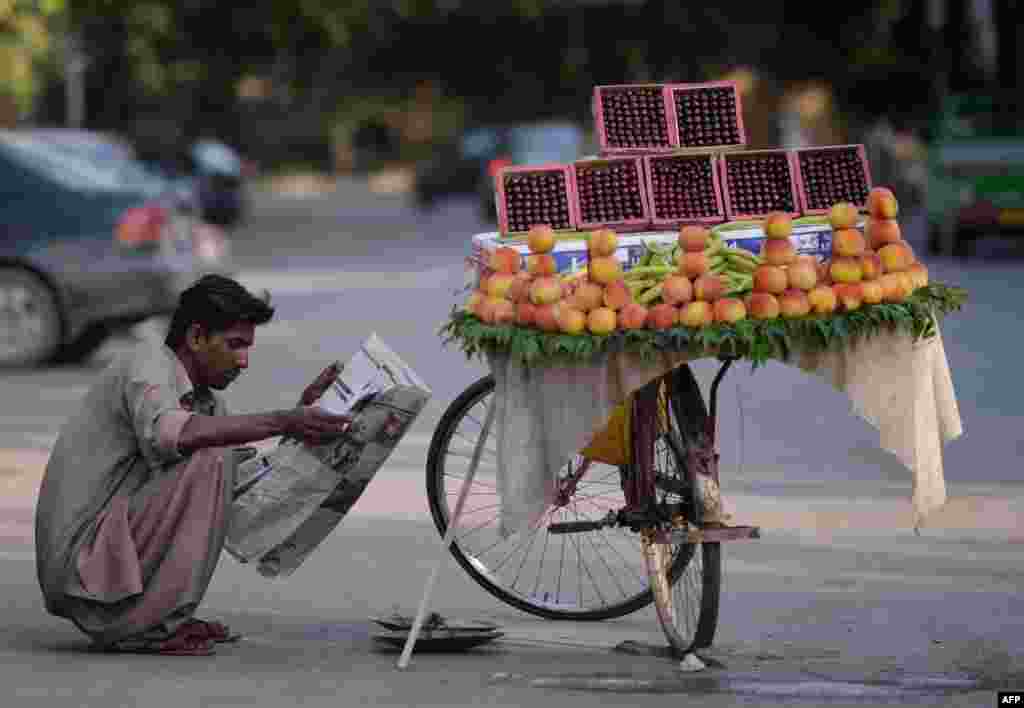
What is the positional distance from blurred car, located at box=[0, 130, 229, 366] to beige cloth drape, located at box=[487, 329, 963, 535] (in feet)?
29.8

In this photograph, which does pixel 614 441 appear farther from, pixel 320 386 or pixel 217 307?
pixel 217 307

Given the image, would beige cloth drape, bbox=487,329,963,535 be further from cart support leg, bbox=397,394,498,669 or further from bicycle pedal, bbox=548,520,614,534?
bicycle pedal, bbox=548,520,614,534

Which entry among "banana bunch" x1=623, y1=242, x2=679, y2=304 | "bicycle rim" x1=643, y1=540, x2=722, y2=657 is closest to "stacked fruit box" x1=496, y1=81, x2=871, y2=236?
"banana bunch" x1=623, y1=242, x2=679, y2=304

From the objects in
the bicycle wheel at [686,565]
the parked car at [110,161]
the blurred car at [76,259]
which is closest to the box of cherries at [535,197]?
the bicycle wheel at [686,565]

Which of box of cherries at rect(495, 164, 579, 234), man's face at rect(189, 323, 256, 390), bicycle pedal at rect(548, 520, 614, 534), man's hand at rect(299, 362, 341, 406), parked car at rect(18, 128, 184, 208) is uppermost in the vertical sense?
parked car at rect(18, 128, 184, 208)

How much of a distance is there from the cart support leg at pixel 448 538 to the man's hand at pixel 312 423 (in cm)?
42

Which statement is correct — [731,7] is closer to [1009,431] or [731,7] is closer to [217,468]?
[1009,431]

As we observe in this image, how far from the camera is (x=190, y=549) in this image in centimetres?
673

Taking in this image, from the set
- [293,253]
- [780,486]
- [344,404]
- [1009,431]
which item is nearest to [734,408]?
[1009,431]

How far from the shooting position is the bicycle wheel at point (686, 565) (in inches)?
266

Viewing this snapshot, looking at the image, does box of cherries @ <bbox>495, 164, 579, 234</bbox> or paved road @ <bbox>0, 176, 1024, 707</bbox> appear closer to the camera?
paved road @ <bbox>0, 176, 1024, 707</bbox>

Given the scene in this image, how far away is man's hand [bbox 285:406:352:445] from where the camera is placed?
266 inches

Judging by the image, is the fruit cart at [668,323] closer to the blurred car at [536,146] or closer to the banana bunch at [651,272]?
the banana bunch at [651,272]

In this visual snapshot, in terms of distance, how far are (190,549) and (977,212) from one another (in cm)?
2066
